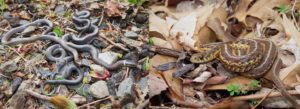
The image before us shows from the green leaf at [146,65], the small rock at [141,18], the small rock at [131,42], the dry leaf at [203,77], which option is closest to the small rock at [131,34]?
the small rock at [131,42]

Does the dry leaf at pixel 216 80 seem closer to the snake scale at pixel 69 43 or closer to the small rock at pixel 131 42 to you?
the snake scale at pixel 69 43

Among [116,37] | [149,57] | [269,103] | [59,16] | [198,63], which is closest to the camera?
[269,103]

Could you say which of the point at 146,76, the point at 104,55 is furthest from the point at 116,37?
the point at 146,76

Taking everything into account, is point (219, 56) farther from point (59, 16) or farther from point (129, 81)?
point (59, 16)

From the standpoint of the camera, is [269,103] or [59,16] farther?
[59,16]

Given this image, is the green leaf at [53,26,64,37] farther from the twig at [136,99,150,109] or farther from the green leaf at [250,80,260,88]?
the green leaf at [250,80,260,88]

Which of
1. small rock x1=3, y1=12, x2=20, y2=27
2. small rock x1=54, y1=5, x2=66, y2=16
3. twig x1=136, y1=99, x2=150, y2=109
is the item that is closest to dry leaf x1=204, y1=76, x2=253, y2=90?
twig x1=136, y1=99, x2=150, y2=109

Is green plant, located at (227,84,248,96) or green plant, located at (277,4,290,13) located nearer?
green plant, located at (227,84,248,96)

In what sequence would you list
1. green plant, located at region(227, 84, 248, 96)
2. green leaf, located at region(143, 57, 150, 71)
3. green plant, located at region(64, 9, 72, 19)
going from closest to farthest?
1. green plant, located at region(227, 84, 248, 96)
2. green leaf, located at region(143, 57, 150, 71)
3. green plant, located at region(64, 9, 72, 19)
